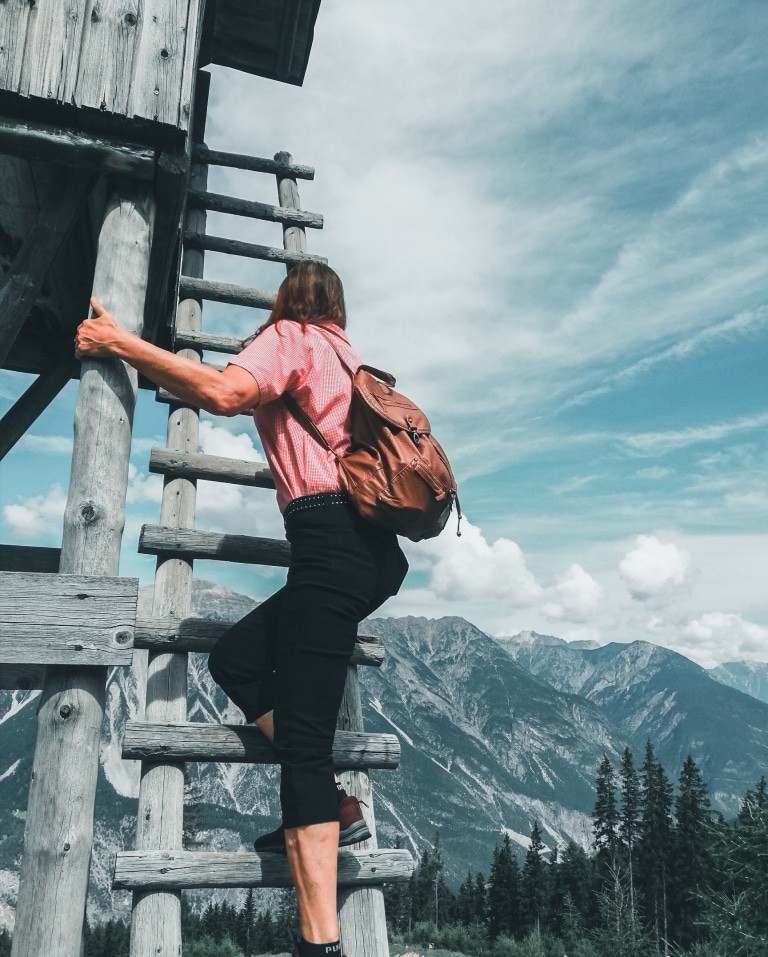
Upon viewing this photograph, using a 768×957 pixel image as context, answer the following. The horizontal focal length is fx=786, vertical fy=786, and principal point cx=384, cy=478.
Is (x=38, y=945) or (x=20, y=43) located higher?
(x=20, y=43)

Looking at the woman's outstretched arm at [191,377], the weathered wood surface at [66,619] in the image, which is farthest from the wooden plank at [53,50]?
the weathered wood surface at [66,619]

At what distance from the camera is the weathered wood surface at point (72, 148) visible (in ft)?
12.9

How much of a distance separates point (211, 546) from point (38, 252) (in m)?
1.81

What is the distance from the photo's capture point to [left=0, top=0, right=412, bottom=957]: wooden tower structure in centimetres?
321

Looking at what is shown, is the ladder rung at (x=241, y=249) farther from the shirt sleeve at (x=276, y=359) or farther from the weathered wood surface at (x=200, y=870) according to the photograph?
the weathered wood surface at (x=200, y=870)

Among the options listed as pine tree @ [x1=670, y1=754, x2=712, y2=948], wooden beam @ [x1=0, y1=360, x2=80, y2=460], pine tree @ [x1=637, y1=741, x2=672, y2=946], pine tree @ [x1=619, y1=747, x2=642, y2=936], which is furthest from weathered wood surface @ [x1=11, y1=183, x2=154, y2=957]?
pine tree @ [x1=619, y1=747, x2=642, y2=936]

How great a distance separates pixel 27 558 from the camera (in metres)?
6.19

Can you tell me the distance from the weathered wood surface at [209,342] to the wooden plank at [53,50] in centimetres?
200

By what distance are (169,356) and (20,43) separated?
2.07 meters

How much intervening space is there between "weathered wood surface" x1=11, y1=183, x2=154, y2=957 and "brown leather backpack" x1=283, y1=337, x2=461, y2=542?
97 cm

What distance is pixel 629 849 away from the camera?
81.5 metres

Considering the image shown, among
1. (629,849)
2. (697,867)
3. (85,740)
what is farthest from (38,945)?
(629,849)

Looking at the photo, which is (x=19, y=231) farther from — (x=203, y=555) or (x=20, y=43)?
(x=203, y=555)

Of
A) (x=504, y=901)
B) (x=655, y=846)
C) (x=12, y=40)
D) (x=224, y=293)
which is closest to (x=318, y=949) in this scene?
(x=12, y=40)
